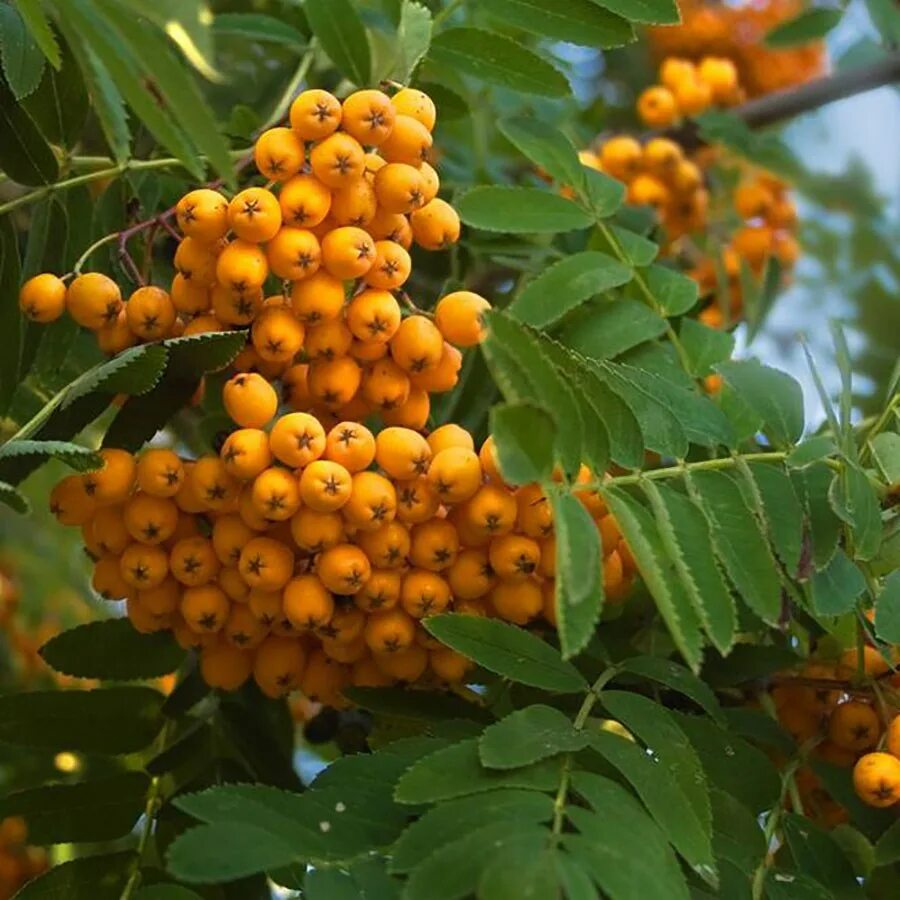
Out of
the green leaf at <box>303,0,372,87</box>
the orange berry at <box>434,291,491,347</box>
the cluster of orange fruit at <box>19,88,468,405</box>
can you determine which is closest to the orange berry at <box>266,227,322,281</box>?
the cluster of orange fruit at <box>19,88,468,405</box>

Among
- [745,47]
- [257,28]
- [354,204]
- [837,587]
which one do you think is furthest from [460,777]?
[745,47]

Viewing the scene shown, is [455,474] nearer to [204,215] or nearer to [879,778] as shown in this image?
[204,215]

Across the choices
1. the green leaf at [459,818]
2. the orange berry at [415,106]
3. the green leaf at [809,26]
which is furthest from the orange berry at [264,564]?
the green leaf at [809,26]

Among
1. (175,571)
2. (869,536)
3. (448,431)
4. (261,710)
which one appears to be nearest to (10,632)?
(261,710)

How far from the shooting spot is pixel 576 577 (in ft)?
2.65

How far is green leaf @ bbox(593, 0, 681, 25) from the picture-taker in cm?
111

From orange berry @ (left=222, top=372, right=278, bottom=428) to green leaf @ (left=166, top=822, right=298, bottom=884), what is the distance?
0.96 feet

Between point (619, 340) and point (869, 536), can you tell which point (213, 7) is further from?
point (869, 536)

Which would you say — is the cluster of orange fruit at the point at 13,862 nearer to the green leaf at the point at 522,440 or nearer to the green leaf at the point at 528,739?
the green leaf at the point at 528,739

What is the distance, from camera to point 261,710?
1.26 meters

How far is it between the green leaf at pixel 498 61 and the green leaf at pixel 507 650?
46 centimetres

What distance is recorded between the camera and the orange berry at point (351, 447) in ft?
3.23

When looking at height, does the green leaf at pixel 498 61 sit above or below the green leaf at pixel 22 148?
above

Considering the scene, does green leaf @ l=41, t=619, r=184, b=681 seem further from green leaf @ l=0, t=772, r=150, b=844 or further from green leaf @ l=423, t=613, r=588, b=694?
green leaf @ l=423, t=613, r=588, b=694
